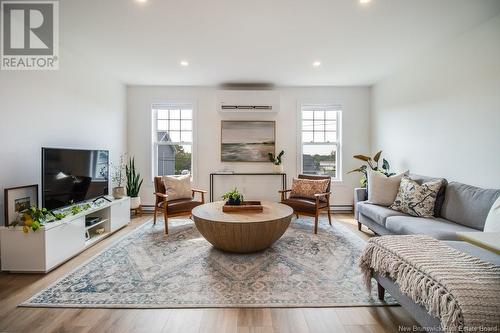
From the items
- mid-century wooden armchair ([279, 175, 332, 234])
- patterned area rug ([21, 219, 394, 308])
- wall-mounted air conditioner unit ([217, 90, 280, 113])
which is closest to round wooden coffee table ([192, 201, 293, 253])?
patterned area rug ([21, 219, 394, 308])

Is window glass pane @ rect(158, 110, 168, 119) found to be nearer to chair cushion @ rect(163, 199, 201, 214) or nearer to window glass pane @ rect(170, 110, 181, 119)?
window glass pane @ rect(170, 110, 181, 119)

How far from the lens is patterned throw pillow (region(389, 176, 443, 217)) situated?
2.68 m

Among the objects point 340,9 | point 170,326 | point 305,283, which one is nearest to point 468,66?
point 340,9

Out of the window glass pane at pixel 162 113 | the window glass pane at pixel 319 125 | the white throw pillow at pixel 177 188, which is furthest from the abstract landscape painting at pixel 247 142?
the window glass pane at pixel 162 113

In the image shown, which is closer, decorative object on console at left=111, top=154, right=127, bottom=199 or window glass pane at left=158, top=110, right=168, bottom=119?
decorative object on console at left=111, top=154, right=127, bottom=199

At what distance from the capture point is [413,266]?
1.42 metres

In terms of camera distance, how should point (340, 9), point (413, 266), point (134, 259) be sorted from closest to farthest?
point (413, 266) < point (340, 9) < point (134, 259)

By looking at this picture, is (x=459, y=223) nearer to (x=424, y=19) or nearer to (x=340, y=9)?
(x=424, y=19)

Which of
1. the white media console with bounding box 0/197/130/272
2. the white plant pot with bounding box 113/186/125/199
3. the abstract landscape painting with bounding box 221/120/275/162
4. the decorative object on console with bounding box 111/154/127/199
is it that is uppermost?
the abstract landscape painting with bounding box 221/120/275/162

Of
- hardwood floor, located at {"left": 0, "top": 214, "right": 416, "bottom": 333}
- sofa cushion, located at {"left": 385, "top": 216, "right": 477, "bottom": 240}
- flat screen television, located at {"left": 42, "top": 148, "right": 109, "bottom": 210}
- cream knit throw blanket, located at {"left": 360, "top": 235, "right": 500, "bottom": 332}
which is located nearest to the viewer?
cream knit throw blanket, located at {"left": 360, "top": 235, "right": 500, "bottom": 332}

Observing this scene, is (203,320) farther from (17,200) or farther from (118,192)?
(118,192)

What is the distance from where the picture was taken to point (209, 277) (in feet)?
7.30

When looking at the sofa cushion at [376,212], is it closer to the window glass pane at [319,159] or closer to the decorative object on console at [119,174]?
the window glass pane at [319,159]

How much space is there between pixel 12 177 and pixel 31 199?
29cm
